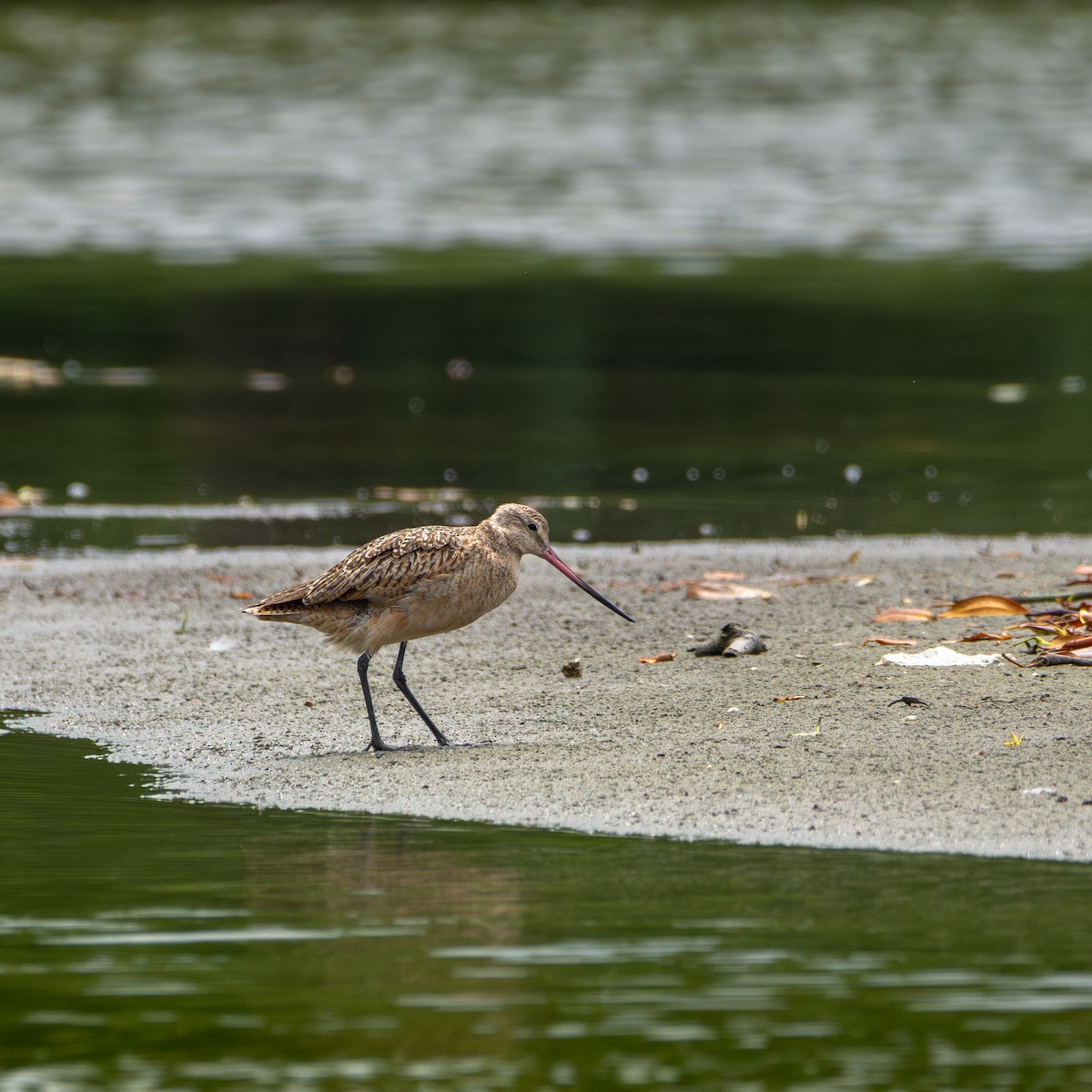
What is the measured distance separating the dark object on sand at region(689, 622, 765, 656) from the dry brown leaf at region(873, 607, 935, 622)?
2.27 ft

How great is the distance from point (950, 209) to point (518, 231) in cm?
582

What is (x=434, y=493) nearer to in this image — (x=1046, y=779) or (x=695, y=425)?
(x=695, y=425)

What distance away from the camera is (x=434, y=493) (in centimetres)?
1268

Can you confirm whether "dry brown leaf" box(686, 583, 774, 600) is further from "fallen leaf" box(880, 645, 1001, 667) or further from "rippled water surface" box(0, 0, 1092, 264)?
"rippled water surface" box(0, 0, 1092, 264)

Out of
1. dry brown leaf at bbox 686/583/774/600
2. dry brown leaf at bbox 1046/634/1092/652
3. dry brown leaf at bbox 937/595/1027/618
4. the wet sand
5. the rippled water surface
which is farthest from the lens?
the rippled water surface

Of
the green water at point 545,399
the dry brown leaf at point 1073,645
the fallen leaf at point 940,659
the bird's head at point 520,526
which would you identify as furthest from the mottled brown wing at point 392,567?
the green water at point 545,399

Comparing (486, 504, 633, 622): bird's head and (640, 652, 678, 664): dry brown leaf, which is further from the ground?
(486, 504, 633, 622): bird's head

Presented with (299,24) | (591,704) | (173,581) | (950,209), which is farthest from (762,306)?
(299,24)

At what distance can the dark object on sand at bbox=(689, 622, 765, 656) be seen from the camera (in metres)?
8.30

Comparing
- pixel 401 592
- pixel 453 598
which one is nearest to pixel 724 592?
pixel 453 598

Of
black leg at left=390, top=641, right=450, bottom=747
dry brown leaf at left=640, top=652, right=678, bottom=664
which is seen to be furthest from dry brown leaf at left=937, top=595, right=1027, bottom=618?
black leg at left=390, top=641, right=450, bottom=747

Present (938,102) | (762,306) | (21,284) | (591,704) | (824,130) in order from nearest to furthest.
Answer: (591,704)
(762,306)
(21,284)
(824,130)
(938,102)

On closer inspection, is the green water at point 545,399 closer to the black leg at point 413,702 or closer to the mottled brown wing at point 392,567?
the black leg at point 413,702

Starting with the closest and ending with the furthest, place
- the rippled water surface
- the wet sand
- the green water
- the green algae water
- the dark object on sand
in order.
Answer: the green algae water → the wet sand → the dark object on sand → the green water → the rippled water surface
